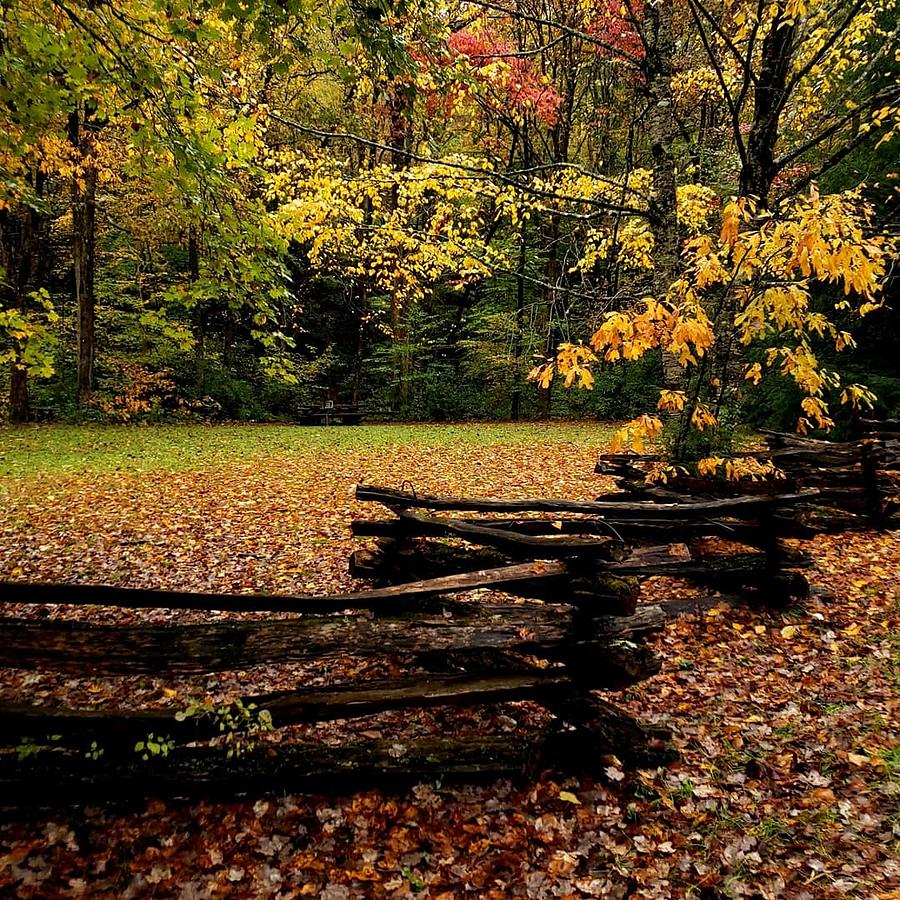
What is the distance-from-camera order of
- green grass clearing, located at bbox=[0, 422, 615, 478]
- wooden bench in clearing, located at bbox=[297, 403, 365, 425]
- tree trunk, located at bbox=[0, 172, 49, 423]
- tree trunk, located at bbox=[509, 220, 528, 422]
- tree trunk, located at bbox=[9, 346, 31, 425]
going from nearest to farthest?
1. green grass clearing, located at bbox=[0, 422, 615, 478]
2. tree trunk, located at bbox=[0, 172, 49, 423]
3. tree trunk, located at bbox=[9, 346, 31, 425]
4. wooden bench in clearing, located at bbox=[297, 403, 365, 425]
5. tree trunk, located at bbox=[509, 220, 528, 422]

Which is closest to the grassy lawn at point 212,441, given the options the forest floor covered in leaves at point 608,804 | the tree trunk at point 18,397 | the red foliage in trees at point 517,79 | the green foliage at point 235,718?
the tree trunk at point 18,397

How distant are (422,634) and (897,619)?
15.0ft

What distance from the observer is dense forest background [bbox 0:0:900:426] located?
5805 mm

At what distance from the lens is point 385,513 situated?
9812 mm

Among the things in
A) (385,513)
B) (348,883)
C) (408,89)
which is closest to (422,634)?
(348,883)

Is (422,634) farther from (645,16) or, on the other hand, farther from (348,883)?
(645,16)

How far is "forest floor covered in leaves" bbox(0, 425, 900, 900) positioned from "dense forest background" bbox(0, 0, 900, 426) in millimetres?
2598

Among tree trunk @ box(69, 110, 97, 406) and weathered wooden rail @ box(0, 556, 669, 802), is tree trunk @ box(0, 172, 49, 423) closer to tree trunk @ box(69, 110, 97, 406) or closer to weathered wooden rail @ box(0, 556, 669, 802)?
tree trunk @ box(69, 110, 97, 406)

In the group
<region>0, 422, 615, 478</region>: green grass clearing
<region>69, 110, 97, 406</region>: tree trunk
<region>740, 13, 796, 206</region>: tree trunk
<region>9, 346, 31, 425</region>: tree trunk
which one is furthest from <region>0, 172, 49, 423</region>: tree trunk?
<region>740, 13, 796, 206</region>: tree trunk

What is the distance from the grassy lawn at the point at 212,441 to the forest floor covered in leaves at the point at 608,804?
671cm

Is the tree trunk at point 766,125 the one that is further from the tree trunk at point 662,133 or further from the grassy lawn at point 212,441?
the grassy lawn at point 212,441

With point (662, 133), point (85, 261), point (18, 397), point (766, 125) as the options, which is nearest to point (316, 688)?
point (766, 125)

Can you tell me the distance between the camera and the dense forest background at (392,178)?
5.80 meters

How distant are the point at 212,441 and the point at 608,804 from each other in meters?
16.3
